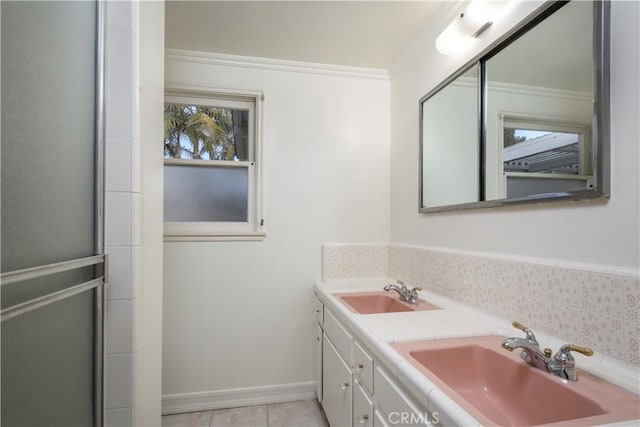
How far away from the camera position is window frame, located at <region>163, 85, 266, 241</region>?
6.59 ft

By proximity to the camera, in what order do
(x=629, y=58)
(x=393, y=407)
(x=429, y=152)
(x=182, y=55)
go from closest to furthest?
(x=629, y=58) < (x=393, y=407) < (x=429, y=152) < (x=182, y=55)

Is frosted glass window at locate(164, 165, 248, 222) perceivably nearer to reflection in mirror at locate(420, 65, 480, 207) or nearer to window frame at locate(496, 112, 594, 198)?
reflection in mirror at locate(420, 65, 480, 207)

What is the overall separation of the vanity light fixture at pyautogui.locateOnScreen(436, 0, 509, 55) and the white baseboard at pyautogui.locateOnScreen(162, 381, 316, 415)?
7.28ft

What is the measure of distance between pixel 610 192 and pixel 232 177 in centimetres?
197

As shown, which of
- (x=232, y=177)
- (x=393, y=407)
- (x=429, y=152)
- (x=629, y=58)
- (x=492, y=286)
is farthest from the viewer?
(x=232, y=177)

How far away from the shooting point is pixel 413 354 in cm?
97

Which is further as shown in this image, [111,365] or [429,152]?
[429,152]

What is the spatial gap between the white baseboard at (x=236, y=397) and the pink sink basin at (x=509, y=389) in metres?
1.40

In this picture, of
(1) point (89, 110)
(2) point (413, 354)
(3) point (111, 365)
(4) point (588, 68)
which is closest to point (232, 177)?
(1) point (89, 110)

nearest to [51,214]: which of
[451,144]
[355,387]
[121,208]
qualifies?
[121,208]

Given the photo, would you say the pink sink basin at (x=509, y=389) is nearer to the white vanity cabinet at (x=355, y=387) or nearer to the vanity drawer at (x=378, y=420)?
the white vanity cabinet at (x=355, y=387)

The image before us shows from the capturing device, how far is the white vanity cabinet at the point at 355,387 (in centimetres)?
90

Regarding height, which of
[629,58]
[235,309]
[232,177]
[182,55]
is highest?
[182,55]

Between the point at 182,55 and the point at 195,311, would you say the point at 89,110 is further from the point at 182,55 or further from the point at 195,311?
the point at 195,311
